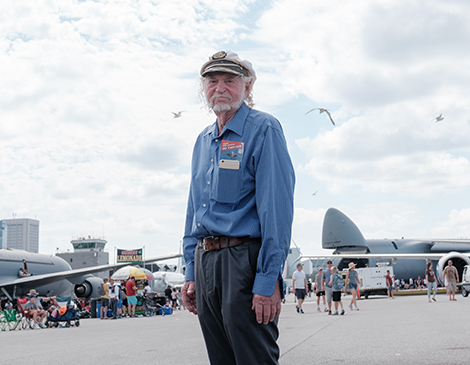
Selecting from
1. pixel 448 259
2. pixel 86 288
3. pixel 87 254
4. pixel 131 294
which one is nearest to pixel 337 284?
pixel 131 294

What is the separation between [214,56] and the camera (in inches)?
110

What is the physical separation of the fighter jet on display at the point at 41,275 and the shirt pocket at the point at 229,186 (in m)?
23.3

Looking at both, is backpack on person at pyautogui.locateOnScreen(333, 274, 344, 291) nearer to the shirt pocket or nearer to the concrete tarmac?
the concrete tarmac

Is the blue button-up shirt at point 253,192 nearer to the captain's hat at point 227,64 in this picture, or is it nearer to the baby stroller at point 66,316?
the captain's hat at point 227,64

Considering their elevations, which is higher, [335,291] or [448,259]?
[448,259]

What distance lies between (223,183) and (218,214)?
15cm

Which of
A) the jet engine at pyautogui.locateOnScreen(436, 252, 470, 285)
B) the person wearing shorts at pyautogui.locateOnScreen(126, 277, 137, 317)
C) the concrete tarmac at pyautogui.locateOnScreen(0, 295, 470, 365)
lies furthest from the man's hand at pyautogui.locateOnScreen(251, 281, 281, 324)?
the jet engine at pyautogui.locateOnScreen(436, 252, 470, 285)

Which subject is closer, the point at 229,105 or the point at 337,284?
the point at 229,105

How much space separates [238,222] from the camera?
99.0 inches

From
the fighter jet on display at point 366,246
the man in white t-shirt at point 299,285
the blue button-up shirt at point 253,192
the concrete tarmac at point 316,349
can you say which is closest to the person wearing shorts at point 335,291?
the man in white t-shirt at point 299,285

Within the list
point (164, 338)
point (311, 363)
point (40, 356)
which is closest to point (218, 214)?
point (311, 363)

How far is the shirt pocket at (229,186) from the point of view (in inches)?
101

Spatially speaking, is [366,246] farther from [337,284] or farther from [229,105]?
[229,105]

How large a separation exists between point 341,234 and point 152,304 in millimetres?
22601
